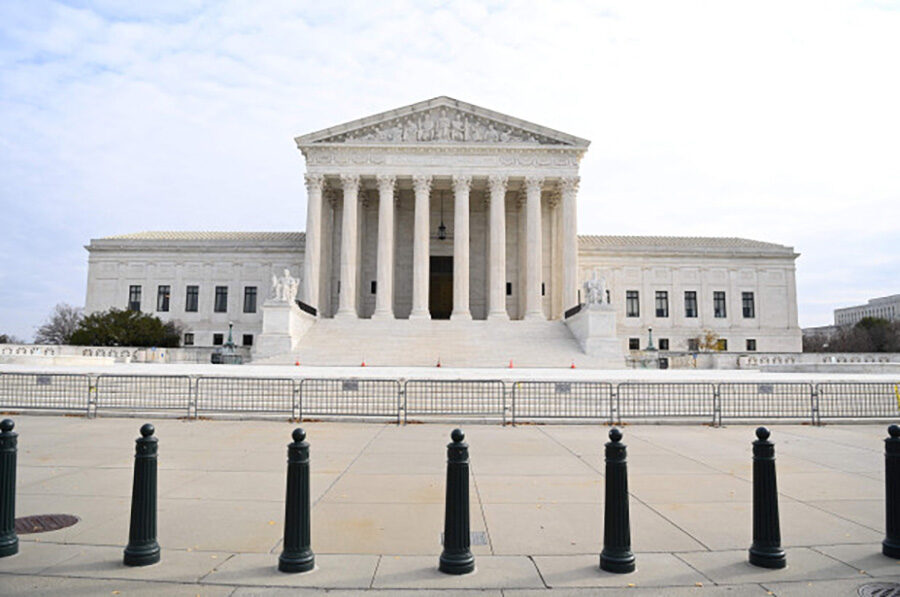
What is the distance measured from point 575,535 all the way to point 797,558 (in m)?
1.98

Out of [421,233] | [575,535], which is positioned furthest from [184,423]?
[421,233]

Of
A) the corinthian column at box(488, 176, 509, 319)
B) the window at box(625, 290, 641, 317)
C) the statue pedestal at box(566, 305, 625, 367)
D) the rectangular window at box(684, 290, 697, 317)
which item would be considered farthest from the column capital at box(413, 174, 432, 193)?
the rectangular window at box(684, 290, 697, 317)

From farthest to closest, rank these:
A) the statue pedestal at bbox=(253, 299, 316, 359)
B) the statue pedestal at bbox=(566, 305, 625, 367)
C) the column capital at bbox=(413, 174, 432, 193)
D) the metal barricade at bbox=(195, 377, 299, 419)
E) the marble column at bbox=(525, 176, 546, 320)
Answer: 1. the column capital at bbox=(413, 174, 432, 193)
2. the marble column at bbox=(525, 176, 546, 320)
3. the statue pedestal at bbox=(566, 305, 625, 367)
4. the statue pedestal at bbox=(253, 299, 316, 359)
5. the metal barricade at bbox=(195, 377, 299, 419)

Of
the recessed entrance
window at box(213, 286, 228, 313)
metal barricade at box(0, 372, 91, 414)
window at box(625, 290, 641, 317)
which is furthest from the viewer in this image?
window at box(625, 290, 641, 317)

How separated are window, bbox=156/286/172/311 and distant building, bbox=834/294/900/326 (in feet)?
408

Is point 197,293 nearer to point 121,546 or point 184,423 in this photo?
point 184,423

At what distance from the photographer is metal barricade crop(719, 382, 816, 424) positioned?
16125mm

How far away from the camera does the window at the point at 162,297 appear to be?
213ft

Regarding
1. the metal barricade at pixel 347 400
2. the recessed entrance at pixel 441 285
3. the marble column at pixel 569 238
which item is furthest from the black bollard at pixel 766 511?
the recessed entrance at pixel 441 285

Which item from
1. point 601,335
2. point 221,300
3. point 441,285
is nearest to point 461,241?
point 441,285

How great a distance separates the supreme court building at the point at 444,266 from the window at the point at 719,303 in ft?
0.46

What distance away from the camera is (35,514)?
7.01 m

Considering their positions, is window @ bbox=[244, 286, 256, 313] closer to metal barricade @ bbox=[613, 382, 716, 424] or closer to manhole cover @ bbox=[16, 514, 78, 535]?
metal barricade @ bbox=[613, 382, 716, 424]

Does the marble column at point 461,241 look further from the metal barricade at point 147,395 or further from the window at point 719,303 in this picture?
the metal barricade at point 147,395
